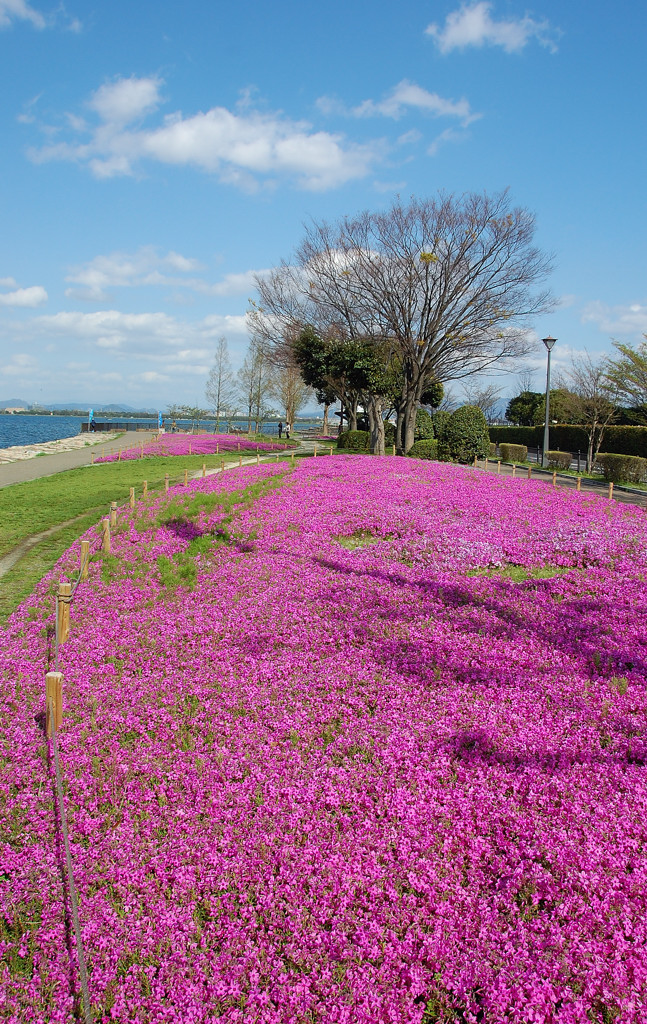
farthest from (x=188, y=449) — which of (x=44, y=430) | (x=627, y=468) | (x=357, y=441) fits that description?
(x=44, y=430)

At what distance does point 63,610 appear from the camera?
282 inches

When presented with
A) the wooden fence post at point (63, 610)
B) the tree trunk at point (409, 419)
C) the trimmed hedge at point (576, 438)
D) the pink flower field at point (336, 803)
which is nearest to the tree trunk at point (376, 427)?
the tree trunk at point (409, 419)

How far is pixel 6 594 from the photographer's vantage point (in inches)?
395

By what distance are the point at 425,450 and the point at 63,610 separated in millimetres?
27781

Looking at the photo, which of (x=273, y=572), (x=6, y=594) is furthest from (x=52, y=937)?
(x=6, y=594)

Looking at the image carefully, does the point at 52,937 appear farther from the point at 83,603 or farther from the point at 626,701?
the point at 83,603

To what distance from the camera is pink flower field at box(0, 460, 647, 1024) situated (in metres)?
3.17

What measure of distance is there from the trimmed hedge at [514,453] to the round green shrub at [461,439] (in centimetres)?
1153

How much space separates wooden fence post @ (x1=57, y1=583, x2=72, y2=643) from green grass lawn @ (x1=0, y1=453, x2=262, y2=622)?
7.35 ft

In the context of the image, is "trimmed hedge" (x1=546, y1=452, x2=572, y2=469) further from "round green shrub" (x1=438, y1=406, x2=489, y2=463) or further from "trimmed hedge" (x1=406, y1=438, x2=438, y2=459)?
"trimmed hedge" (x1=406, y1=438, x2=438, y2=459)

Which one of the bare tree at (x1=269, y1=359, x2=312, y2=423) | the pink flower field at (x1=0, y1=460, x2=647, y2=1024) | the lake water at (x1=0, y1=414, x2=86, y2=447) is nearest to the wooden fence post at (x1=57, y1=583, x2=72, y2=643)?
the pink flower field at (x1=0, y1=460, x2=647, y2=1024)

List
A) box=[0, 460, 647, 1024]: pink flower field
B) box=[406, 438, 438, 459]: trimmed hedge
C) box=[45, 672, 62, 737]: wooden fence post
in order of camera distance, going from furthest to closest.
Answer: box=[406, 438, 438, 459]: trimmed hedge → box=[45, 672, 62, 737]: wooden fence post → box=[0, 460, 647, 1024]: pink flower field

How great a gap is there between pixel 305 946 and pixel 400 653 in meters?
3.74

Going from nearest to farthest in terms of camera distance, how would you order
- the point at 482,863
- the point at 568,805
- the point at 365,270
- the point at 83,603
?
the point at 482,863
the point at 568,805
the point at 83,603
the point at 365,270
